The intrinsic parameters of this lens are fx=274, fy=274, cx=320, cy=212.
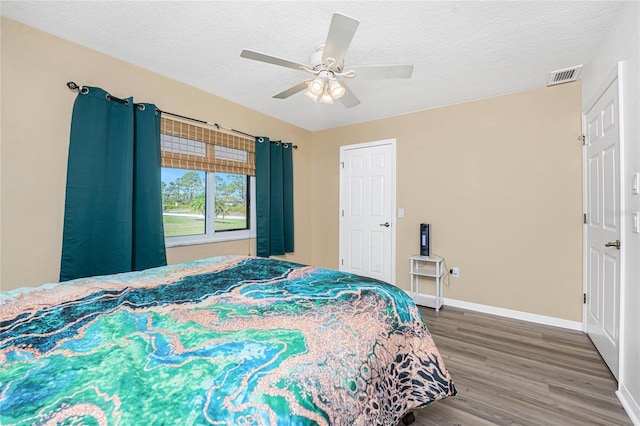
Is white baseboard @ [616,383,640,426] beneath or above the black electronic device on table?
beneath

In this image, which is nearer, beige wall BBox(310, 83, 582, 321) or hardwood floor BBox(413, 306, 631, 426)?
hardwood floor BBox(413, 306, 631, 426)

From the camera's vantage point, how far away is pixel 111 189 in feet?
7.46

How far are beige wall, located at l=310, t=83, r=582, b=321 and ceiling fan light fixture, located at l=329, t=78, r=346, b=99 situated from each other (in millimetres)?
1935

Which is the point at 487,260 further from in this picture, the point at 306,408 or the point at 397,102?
the point at 306,408

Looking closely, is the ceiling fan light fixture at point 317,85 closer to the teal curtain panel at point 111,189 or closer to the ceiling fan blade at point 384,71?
the ceiling fan blade at point 384,71

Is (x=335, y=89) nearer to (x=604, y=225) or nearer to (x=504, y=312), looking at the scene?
(x=604, y=225)

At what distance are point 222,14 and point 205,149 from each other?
1.53m

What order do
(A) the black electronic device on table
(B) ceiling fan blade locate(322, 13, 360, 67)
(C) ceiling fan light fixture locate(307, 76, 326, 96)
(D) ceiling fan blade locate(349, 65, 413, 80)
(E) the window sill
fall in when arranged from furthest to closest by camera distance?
1. (A) the black electronic device on table
2. (E) the window sill
3. (C) ceiling fan light fixture locate(307, 76, 326, 96)
4. (D) ceiling fan blade locate(349, 65, 413, 80)
5. (B) ceiling fan blade locate(322, 13, 360, 67)

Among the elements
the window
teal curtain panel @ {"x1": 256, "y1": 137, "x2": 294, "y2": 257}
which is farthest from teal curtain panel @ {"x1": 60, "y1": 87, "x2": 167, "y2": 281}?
teal curtain panel @ {"x1": 256, "y1": 137, "x2": 294, "y2": 257}

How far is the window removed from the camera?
111 inches

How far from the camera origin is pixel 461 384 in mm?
1856

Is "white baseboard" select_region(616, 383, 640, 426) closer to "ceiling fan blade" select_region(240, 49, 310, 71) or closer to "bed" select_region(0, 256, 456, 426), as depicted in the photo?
"bed" select_region(0, 256, 456, 426)

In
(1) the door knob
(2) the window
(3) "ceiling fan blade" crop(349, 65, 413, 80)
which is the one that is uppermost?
(3) "ceiling fan blade" crop(349, 65, 413, 80)

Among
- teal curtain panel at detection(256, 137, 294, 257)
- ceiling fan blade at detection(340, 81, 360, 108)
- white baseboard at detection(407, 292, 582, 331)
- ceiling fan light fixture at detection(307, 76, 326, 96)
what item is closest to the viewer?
ceiling fan light fixture at detection(307, 76, 326, 96)
